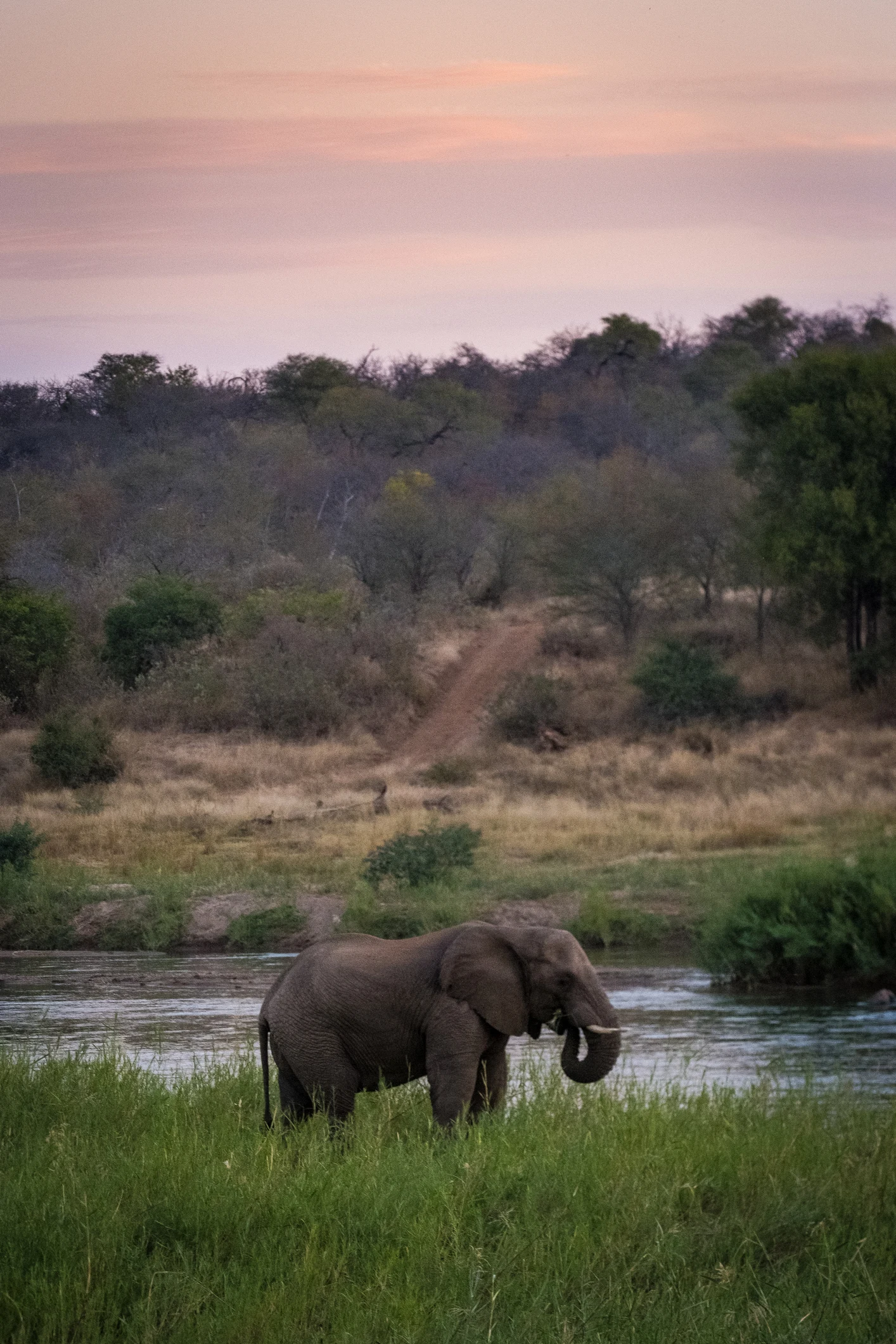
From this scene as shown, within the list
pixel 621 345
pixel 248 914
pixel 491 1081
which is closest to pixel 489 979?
pixel 491 1081

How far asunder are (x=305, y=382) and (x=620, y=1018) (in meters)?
70.7

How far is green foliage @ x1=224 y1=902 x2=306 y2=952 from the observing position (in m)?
25.1

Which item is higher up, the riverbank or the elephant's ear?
the elephant's ear

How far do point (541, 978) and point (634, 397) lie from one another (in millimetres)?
76250

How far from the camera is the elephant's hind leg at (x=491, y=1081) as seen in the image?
29.5 feet

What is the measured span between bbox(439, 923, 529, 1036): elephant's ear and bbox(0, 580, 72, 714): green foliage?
41.1 metres

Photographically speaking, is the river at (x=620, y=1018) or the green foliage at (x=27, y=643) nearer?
the river at (x=620, y=1018)

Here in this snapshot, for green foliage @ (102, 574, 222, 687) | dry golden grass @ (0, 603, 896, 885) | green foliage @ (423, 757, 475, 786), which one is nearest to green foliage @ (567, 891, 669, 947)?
dry golden grass @ (0, 603, 896, 885)

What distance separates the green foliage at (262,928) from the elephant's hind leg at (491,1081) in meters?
16.1

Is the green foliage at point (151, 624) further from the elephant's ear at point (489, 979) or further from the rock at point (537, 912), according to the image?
the elephant's ear at point (489, 979)

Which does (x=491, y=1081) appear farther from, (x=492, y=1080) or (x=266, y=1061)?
(x=266, y=1061)

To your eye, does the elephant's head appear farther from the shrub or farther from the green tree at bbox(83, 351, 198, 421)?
the green tree at bbox(83, 351, 198, 421)

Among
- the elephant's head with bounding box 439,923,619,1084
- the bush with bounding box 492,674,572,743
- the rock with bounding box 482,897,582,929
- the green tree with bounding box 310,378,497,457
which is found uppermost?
the green tree with bounding box 310,378,497,457

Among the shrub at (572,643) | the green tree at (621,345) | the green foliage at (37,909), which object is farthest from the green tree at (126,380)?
the green foliage at (37,909)
